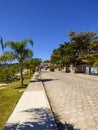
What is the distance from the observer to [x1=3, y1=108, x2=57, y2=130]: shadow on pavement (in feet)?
21.4

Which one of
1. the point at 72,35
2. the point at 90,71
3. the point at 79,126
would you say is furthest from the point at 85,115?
the point at 72,35

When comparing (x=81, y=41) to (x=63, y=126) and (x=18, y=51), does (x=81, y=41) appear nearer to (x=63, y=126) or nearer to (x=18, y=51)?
(x=18, y=51)

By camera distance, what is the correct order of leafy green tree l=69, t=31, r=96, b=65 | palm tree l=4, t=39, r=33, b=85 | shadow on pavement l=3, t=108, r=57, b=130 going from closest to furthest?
1. shadow on pavement l=3, t=108, r=57, b=130
2. palm tree l=4, t=39, r=33, b=85
3. leafy green tree l=69, t=31, r=96, b=65

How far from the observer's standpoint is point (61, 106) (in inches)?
386

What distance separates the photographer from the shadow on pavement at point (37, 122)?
21.4 feet

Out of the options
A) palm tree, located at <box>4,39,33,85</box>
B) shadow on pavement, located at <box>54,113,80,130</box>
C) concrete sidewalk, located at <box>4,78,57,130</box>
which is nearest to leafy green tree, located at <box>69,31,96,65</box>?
palm tree, located at <box>4,39,33,85</box>

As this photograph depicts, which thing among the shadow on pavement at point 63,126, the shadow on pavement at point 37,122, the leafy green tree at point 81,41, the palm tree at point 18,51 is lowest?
the shadow on pavement at point 63,126

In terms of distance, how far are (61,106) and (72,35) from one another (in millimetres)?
38114

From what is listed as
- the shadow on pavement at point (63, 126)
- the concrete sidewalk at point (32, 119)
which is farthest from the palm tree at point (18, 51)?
the shadow on pavement at point (63, 126)

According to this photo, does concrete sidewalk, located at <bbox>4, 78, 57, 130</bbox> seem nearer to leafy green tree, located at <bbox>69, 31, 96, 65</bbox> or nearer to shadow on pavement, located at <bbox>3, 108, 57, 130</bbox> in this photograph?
shadow on pavement, located at <bbox>3, 108, 57, 130</bbox>

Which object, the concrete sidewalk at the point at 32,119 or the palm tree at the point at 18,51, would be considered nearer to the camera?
the concrete sidewalk at the point at 32,119

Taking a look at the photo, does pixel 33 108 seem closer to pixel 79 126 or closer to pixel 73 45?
pixel 79 126

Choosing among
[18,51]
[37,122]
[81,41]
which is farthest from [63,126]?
[81,41]

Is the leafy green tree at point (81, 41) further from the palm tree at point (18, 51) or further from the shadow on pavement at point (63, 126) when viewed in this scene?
the shadow on pavement at point (63, 126)
